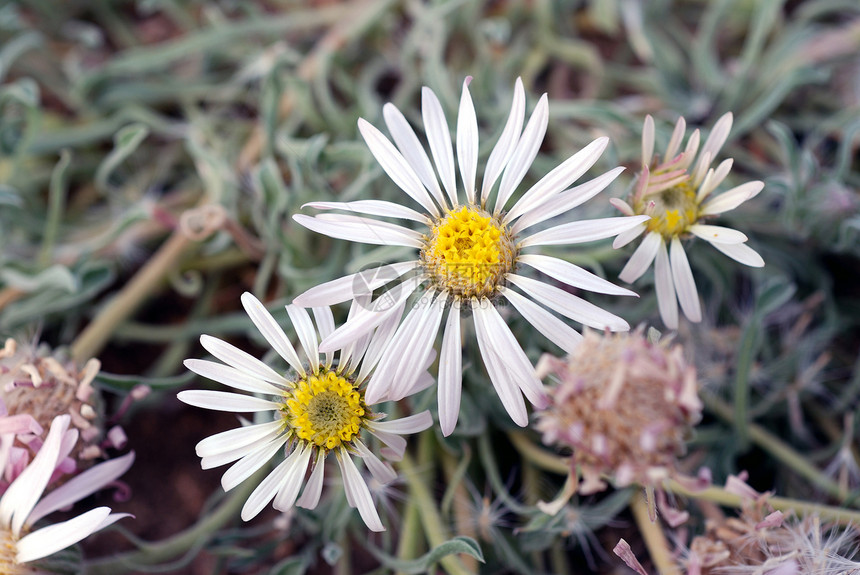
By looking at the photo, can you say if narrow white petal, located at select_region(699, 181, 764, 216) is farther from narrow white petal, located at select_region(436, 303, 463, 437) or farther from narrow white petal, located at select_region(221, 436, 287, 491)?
narrow white petal, located at select_region(221, 436, 287, 491)

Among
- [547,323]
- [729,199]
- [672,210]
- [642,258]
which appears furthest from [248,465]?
[729,199]

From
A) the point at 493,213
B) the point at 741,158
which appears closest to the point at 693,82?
the point at 741,158

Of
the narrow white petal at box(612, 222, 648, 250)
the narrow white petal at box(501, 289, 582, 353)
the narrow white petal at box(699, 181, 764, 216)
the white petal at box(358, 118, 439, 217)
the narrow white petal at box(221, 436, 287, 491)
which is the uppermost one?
the white petal at box(358, 118, 439, 217)

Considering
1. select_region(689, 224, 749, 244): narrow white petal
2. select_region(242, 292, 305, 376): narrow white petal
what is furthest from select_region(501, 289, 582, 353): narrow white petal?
select_region(242, 292, 305, 376): narrow white petal

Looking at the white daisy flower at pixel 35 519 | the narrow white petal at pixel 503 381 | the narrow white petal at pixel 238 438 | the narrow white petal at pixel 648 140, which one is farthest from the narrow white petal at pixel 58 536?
the narrow white petal at pixel 648 140

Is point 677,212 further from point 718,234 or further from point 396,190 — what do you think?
point 396,190

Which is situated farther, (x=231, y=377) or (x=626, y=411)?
(x=231, y=377)
